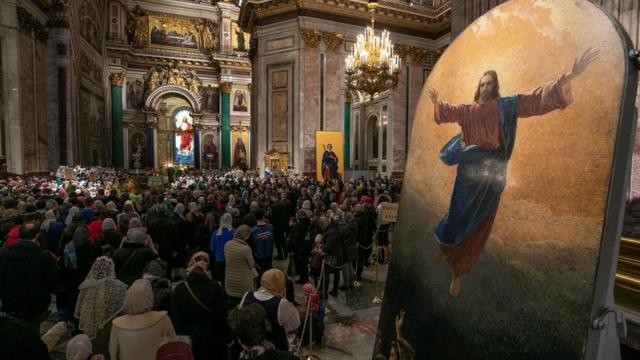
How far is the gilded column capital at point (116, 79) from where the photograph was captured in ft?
93.7

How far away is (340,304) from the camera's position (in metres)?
6.15

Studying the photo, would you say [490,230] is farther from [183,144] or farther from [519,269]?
[183,144]

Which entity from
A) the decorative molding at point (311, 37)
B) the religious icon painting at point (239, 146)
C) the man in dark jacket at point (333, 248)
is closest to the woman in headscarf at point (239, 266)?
the man in dark jacket at point (333, 248)

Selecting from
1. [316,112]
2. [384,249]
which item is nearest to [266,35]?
[316,112]

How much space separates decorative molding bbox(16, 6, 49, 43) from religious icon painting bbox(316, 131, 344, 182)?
1295 cm

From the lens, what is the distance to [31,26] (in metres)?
15.5

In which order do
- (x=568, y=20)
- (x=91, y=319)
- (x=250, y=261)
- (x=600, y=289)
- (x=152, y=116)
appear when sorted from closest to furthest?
(x=600, y=289)
(x=568, y=20)
(x=91, y=319)
(x=250, y=261)
(x=152, y=116)

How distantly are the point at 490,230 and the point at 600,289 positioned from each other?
2.28ft

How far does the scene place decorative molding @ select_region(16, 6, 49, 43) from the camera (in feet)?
47.7

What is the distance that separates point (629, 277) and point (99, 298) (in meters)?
4.50


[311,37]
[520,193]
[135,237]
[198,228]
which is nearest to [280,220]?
[198,228]

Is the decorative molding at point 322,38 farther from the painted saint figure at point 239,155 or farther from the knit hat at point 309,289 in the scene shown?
the painted saint figure at point 239,155

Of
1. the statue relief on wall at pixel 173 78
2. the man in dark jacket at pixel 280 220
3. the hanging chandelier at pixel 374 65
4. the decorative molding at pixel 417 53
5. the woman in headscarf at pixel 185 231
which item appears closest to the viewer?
the woman in headscarf at pixel 185 231

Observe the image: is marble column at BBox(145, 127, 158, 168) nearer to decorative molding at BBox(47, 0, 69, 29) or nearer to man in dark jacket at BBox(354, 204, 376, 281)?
decorative molding at BBox(47, 0, 69, 29)
